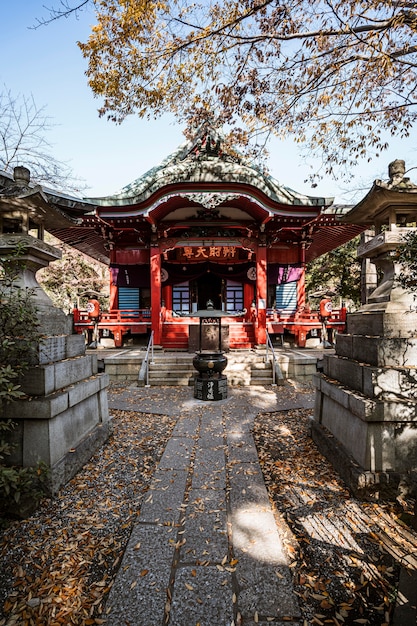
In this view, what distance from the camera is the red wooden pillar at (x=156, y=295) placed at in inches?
449

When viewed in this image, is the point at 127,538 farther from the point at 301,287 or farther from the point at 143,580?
the point at 301,287

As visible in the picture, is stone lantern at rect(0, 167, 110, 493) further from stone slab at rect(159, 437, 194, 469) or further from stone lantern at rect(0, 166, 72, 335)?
stone slab at rect(159, 437, 194, 469)

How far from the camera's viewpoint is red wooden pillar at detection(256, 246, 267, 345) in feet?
37.4

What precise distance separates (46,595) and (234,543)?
4.52 feet

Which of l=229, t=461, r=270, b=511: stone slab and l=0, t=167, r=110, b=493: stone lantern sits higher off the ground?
l=0, t=167, r=110, b=493: stone lantern

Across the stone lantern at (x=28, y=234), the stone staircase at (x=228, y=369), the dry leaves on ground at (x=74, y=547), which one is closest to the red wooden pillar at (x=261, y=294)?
the stone staircase at (x=228, y=369)

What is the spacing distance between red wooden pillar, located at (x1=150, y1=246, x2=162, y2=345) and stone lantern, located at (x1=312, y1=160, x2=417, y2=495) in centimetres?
740

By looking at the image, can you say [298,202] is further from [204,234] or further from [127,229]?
[127,229]

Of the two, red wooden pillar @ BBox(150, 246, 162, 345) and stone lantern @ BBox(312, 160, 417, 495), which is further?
red wooden pillar @ BBox(150, 246, 162, 345)

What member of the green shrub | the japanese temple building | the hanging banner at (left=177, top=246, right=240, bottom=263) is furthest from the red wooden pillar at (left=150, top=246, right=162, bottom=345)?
the green shrub

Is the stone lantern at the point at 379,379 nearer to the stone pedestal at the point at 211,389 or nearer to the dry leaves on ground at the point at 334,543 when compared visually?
the dry leaves on ground at the point at 334,543

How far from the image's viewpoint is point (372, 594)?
2141 millimetres

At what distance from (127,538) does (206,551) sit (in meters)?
0.73

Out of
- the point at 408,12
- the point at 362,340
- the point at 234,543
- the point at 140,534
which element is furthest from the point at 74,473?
the point at 408,12
